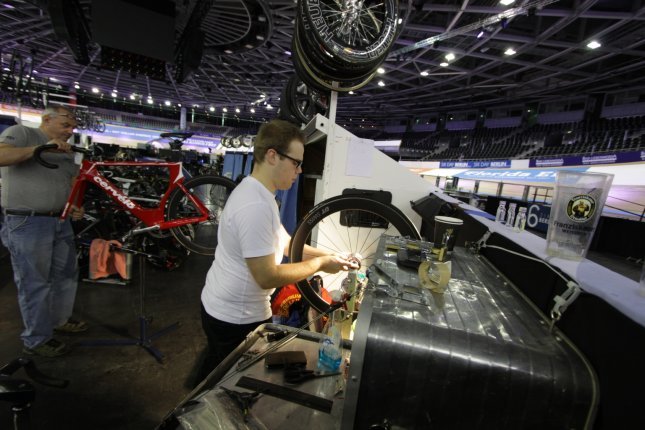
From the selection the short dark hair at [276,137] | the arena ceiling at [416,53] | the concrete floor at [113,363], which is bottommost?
the concrete floor at [113,363]

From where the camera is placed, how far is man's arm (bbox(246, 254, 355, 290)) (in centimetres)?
124

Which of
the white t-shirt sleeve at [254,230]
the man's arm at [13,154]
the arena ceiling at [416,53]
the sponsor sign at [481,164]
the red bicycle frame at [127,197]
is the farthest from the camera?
the sponsor sign at [481,164]

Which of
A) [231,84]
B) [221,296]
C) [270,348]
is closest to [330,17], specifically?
[221,296]

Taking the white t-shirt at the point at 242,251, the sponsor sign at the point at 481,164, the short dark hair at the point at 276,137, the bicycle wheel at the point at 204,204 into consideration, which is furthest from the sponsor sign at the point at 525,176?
the white t-shirt at the point at 242,251

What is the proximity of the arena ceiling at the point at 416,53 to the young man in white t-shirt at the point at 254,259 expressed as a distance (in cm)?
709

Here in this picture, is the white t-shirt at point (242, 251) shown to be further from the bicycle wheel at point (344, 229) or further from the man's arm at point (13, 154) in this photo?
the man's arm at point (13, 154)

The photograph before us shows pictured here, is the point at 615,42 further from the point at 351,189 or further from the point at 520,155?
the point at 351,189

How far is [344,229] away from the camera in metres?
2.46

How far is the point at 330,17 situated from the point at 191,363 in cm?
294

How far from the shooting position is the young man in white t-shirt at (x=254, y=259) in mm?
1244

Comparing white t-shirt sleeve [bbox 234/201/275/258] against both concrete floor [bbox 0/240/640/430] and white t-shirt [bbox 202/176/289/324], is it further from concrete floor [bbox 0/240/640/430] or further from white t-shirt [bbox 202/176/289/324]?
concrete floor [bbox 0/240/640/430]

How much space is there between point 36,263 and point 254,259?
2.05 m

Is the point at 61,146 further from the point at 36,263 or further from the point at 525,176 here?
the point at 525,176

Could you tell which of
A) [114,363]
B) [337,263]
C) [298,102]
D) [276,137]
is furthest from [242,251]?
[298,102]
